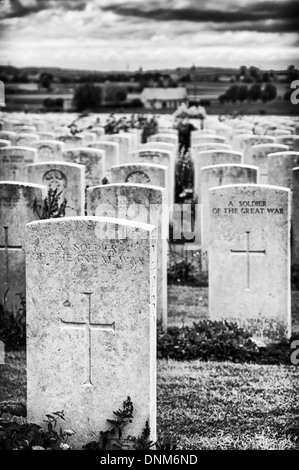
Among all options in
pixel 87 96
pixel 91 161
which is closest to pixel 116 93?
pixel 87 96

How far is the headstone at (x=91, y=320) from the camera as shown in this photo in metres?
5.54

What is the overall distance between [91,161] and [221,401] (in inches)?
333

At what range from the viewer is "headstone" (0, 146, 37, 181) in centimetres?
1480

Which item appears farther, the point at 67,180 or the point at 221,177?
the point at 221,177

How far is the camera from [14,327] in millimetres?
8547

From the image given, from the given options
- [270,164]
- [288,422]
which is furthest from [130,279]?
[270,164]

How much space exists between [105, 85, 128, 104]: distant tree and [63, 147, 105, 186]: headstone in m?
20.6

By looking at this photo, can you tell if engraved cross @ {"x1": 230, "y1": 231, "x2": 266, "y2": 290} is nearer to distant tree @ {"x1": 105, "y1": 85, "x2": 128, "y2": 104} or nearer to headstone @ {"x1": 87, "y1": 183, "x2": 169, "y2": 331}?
headstone @ {"x1": 87, "y1": 183, "x2": 169, "y2": 331}

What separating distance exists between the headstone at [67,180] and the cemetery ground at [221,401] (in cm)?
336

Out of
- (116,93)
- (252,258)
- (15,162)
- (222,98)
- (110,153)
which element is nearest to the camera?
(252,258)

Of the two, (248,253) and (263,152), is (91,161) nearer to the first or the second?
(263,152)

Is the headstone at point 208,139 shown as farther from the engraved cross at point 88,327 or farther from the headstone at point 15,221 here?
the engraved cross at point 88,327
